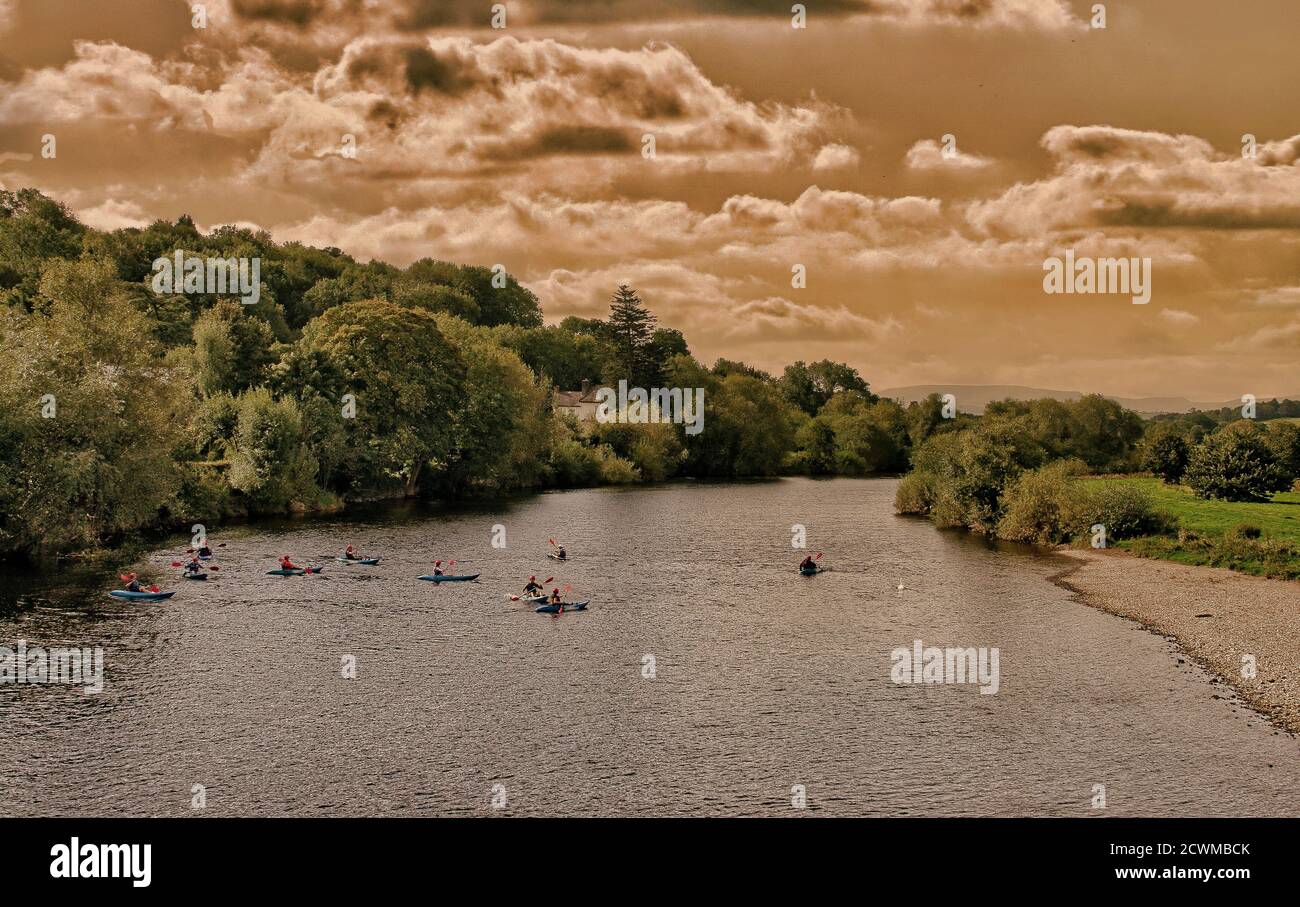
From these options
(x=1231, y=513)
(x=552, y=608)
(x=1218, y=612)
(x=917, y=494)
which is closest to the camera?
(x=1218, y=612)

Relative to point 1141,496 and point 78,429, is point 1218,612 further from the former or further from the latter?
point 78,429

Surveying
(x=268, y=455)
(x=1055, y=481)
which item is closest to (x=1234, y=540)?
(x=1055, y=481)

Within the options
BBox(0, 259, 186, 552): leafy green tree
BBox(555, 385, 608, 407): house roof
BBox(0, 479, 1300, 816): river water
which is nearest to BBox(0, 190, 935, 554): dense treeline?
BBox(0, 259, 186, 552): leafy green tree

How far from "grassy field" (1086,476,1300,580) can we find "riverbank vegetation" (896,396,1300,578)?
0.22 feet

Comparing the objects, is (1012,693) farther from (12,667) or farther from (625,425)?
(625,425)

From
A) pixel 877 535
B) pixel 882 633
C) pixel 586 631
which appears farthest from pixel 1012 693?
pixel 877 535

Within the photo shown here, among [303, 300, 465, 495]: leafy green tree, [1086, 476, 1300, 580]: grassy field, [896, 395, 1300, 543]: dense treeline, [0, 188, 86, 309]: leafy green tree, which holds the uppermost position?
[0, 188, 86, 309]: leafy green tree

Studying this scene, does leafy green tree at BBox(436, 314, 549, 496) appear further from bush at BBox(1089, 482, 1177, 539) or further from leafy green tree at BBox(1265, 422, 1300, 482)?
leafy green tree at BBox(1265, 422, 1300, 482)

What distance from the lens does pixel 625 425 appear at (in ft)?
431

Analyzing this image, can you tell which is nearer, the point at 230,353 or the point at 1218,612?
the point at 1218,612

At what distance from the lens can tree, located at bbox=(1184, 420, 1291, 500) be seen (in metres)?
73.0

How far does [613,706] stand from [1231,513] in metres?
53.5

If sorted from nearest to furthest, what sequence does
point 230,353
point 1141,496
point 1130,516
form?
point 1130,516, point 1141,496, point 230,353

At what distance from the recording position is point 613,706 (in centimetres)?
2989
